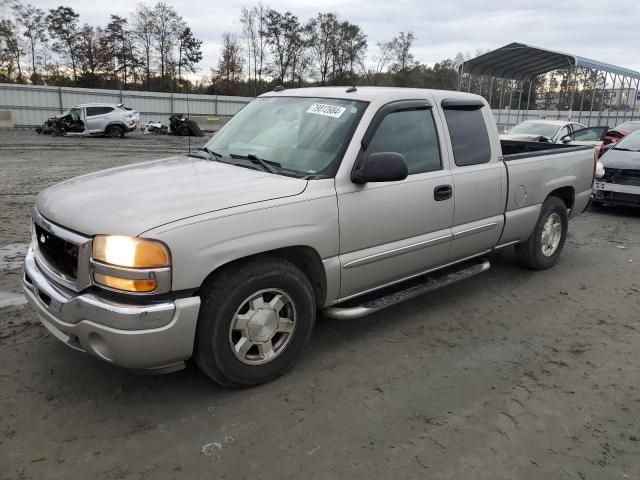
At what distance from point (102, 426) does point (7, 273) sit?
299cm

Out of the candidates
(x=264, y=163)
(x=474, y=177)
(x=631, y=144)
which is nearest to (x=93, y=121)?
(x=631, y=144)

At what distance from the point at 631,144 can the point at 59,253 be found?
401 inches

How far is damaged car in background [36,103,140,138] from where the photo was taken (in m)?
25.5

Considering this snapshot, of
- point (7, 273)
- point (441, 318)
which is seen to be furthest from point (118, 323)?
point (7, 273)

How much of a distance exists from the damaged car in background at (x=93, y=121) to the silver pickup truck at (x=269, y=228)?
23.8 m

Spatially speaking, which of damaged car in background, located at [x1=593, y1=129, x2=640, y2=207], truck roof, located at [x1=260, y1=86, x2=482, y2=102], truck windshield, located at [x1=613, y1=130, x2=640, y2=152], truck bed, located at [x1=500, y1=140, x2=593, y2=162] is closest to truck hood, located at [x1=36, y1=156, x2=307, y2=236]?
truck roof, located at [x1=260, y1=86, x2=482, y2=102]

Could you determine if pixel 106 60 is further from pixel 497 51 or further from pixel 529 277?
pixel 529 277

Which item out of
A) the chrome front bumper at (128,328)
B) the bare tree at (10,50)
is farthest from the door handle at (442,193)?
the bare tree at (10,50)

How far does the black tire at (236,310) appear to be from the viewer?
2.95 m

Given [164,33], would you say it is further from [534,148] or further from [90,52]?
[534,148]

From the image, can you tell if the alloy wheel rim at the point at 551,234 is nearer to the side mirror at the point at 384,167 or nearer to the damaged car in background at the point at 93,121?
the side mirror at the point at 384,167

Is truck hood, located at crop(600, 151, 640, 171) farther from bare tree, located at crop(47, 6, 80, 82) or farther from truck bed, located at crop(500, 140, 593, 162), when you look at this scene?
bare tree, located at crop(47, 6, 80, 82)

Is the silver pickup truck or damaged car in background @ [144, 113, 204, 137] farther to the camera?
damaged car in background @ [144, 113, 204, 137]

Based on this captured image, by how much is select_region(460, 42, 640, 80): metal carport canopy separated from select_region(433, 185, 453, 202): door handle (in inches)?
814
